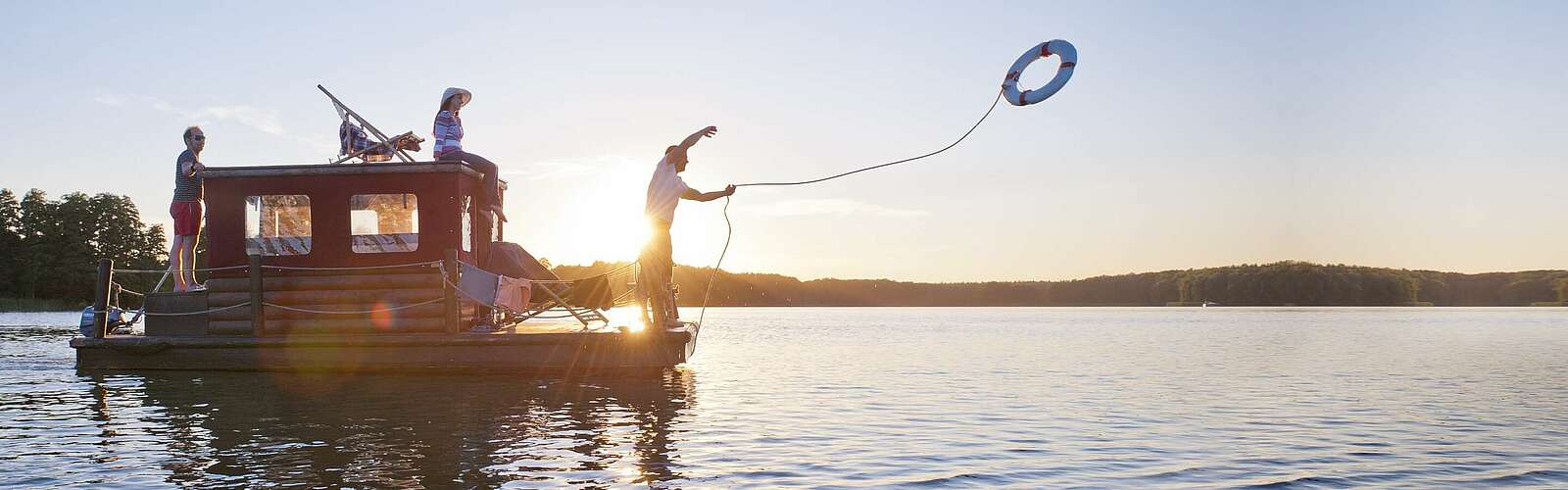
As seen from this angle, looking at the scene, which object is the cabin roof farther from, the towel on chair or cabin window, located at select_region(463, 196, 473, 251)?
the towel on chair

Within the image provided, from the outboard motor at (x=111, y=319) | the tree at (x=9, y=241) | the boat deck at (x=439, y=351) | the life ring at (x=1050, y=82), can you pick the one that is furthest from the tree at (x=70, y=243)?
the life ring at (x=1050, y=82)

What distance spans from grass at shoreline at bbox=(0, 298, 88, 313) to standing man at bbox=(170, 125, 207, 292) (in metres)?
59.1

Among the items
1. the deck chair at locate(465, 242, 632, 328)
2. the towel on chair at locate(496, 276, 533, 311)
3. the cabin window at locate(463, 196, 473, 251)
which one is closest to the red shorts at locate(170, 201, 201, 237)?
the cabin window at locate(463, 196, 473, 251)

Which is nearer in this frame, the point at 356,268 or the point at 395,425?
the point at 395,425

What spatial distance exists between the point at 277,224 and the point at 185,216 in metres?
1.46

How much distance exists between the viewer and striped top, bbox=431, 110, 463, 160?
14.5 metres

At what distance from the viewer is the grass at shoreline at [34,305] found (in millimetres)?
67000

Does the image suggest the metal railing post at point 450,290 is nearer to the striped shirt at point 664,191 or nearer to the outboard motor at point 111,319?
the striped shirt at point 664,191

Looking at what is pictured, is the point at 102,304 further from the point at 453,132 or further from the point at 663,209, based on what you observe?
the point at 663,209

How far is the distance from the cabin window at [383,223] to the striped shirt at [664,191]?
3.09 m

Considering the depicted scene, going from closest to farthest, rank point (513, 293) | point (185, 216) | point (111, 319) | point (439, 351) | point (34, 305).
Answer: point (439, 351), point (513, 293), point (185, 216), point (111, 319), point (34, 305)

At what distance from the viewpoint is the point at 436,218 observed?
14.2m

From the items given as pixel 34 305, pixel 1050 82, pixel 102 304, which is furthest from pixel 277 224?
pixel 34 305

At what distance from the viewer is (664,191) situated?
1374 cm
